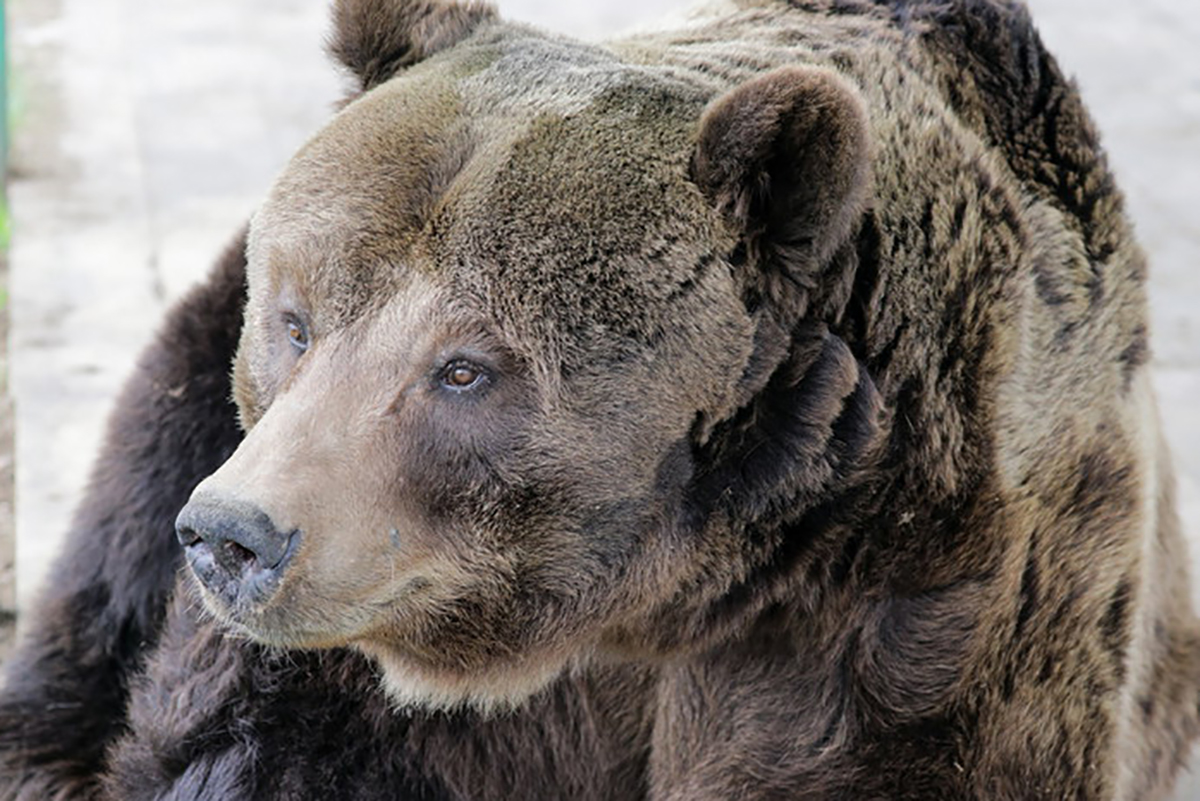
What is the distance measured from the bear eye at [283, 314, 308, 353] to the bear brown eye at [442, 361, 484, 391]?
11.6 inches

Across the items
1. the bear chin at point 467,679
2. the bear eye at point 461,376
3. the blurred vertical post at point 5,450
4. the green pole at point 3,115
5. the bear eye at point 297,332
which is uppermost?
the bear eye at point 461,376

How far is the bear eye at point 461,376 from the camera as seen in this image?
3.23 meters

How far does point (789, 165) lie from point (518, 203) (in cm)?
48

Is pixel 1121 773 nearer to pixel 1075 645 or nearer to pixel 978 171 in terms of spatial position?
pixel 1075 645

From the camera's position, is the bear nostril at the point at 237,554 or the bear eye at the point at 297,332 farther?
the bear eye at the point at 297,332

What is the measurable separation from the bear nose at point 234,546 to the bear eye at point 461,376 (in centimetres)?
41

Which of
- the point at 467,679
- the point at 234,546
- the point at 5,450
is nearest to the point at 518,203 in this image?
the point at 234,546

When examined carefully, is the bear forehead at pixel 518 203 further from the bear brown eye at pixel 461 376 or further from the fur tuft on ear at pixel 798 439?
the fur tuft on ear at pixel 798 439

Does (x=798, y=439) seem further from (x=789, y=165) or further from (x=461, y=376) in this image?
(x=461, y=376)

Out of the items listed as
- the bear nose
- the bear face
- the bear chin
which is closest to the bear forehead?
the bear face

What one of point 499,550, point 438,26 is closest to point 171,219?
point 438,26

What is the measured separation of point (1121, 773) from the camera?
3.85 metres

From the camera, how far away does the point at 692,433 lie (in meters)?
3.35

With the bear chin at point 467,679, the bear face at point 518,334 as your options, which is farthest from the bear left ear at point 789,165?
the bear chin at point 467,679
